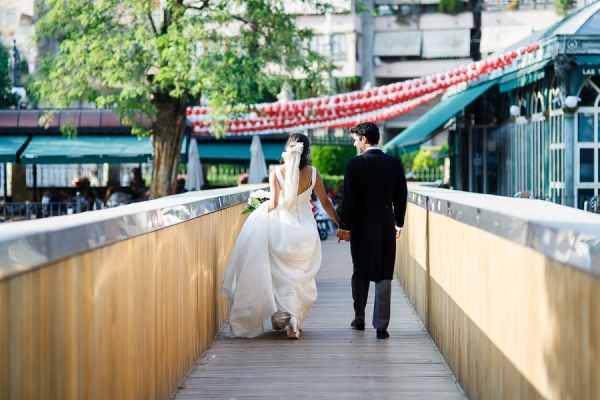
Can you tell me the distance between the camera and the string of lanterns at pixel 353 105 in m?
20.8

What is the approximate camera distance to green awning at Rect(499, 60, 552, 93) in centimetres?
1791

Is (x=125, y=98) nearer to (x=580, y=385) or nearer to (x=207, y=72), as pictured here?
(x=207, y=72)

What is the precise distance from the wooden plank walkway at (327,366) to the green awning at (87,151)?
695 inches

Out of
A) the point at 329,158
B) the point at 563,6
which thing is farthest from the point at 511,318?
the point at 563,6

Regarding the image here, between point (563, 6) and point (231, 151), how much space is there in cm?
2689

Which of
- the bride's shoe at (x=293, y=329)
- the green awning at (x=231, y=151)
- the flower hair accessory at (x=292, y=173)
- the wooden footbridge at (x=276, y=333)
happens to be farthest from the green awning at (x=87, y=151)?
the bride's shoe at (x=293, y=329)

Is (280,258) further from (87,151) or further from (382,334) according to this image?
(87,151)

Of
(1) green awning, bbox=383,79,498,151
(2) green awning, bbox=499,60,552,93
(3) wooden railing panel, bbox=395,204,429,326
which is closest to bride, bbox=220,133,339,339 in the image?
(3) wooden railing panel, bbox=395,204,429,326

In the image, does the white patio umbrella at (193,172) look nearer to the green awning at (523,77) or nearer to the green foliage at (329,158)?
the green awning at (523,77)

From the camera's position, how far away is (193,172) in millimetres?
26688

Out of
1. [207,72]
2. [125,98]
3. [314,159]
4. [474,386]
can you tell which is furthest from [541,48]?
[314,159]

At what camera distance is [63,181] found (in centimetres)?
3331

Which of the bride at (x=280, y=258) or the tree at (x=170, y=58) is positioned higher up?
the tree at (x=170, y=58)

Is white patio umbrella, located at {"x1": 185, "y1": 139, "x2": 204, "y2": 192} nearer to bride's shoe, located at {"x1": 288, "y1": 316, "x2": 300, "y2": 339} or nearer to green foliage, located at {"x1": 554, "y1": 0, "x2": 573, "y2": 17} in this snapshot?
bride's shoe, located at {"x1": 288, "y1": 316, "x2": 300, "y2": 339}
